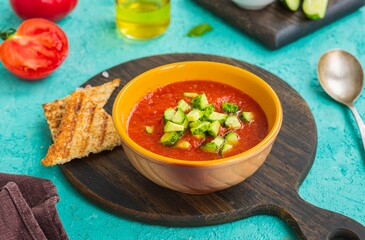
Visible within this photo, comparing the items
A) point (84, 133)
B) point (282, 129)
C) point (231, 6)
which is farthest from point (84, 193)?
point (231, 6)

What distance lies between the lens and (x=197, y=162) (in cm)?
236

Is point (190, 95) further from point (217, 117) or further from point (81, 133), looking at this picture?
point (81, 133)

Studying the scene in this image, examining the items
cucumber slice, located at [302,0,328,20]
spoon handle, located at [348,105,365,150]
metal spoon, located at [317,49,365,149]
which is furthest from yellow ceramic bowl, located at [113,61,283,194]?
cucumber slice, located at [302,0,328,20]

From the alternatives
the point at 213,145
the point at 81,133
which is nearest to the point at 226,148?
the point at 213,145

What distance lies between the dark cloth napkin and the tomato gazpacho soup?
454mm

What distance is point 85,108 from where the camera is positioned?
301 centimetres

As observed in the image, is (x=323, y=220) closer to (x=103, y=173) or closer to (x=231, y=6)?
(x=103, y=173)

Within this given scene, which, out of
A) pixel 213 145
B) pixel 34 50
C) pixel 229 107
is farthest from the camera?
pixel 34 50

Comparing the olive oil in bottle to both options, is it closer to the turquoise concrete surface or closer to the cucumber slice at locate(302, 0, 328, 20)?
the turquoise concrete surface

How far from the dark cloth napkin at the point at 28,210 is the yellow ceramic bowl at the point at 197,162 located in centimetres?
40

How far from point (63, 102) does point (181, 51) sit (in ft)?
3.22

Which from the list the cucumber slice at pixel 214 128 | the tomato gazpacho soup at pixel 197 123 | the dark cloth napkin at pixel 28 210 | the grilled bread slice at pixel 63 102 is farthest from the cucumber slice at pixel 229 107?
the dark cloth napkin at pixel 28 210

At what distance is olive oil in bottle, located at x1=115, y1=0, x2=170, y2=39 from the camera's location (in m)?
3.78

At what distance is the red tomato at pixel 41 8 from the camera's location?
3.88 m
